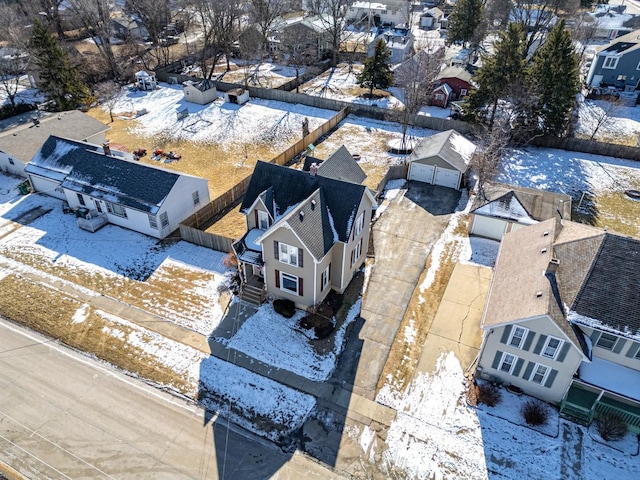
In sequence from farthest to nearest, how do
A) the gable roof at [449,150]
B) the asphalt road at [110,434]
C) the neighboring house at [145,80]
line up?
the neighboring house at [145,80] < the gable roof at [449,150] < the asphalt road at [110,434]

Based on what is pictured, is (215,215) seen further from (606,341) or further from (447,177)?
(606,341)

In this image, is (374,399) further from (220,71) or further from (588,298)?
(220,71)

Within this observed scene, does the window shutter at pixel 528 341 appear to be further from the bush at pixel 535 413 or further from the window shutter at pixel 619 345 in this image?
the window shutter at pixel 619 345

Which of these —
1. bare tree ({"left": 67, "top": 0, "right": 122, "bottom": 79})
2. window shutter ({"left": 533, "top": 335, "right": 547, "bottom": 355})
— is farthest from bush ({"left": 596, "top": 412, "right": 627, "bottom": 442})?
bare tree ({"left": 67, "top": 0, "right": 122, "bottom": 79})

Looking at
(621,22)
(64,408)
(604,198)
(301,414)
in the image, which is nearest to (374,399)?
(301,414)

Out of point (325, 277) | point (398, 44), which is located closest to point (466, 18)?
point (398, 44)

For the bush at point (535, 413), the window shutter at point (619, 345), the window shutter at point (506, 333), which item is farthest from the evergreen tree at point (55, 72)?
the window shutter at point (619, 345)

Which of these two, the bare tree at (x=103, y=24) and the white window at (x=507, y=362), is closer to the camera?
the white window at (x=507, y=362)

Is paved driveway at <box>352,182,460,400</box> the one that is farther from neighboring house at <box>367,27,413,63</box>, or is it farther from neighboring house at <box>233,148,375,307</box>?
neighboring house at <box>367,27,413,63</box>
